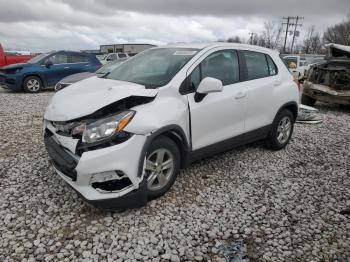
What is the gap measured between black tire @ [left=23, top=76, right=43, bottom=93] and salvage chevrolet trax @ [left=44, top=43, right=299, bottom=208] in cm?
804

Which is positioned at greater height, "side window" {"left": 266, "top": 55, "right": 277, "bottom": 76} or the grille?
"side window" {"left": 266, "top": 55, "right": 277, "bottom": 76}

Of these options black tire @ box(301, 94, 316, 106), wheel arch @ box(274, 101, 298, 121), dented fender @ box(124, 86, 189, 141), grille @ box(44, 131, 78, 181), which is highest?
dented fender @ box(124, 86, 189, 141)

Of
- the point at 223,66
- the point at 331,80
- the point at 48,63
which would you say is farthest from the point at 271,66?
the point at 48,63

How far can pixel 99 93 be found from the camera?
3.50m

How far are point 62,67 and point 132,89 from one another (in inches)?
377

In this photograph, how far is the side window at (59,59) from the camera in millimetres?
12094

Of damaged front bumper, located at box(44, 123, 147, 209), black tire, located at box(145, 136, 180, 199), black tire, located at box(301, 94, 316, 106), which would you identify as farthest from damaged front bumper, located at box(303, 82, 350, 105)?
damaged front bumper, located at box(44, 123, 147, 209)

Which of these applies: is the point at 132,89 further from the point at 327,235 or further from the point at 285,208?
the point at 327,235

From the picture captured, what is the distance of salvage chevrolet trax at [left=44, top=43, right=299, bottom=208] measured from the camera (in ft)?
10.3

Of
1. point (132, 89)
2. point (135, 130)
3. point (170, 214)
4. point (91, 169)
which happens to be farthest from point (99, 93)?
point (170, 214)

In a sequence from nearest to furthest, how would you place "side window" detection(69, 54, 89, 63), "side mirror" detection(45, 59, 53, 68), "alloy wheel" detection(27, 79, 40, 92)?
"alloy wheel" detection(27, 79, 40, 92), "side mirror" detection(45, 59, 53, 68), "side window" detection(69, 54, 89, 63)

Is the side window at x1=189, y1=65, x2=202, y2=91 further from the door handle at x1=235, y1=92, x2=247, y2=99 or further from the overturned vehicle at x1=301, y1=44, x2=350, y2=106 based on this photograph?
the overturned vehicle at x1=301, y1=44, x2=350, y2=106

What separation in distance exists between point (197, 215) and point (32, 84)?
393 inches

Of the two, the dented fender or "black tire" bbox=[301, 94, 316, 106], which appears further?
"black tire" bbox=[301, 94, 316, 106]
